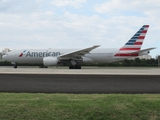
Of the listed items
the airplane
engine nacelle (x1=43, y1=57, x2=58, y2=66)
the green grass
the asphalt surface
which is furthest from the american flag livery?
the green grass

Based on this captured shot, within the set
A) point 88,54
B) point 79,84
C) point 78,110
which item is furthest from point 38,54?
point 78,110

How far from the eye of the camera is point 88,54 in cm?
3428

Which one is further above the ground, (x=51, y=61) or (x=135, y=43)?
(x=135, y=43)

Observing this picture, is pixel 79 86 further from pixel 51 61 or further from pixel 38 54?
pixel 38 54

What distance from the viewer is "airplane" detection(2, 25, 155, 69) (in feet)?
107

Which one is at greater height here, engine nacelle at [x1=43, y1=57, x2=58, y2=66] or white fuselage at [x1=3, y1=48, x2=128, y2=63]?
white fuselage at [x1=3, y1=48, x2=128, y2=63]

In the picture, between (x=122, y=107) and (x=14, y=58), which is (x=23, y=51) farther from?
(x=122, y=107)

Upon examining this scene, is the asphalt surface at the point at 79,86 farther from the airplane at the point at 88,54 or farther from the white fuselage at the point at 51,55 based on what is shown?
the white fuselage at the point at 51,55

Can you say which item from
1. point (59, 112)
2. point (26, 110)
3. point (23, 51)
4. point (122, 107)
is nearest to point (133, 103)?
point (122, 107)

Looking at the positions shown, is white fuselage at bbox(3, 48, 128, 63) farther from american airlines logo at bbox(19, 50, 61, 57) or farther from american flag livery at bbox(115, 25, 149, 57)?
american flag livery at bbox(115, 25, 149, 57)

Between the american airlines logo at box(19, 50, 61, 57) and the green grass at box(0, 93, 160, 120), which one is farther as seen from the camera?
the american airlines logo at box(19, 50, 61, 57)

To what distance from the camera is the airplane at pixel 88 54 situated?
3256 centimetres

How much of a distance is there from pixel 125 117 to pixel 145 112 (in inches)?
21.7

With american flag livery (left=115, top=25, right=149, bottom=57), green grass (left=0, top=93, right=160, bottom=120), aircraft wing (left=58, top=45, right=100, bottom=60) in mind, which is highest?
american flag livery (left=115, top=25, right=149, bottom=57)
